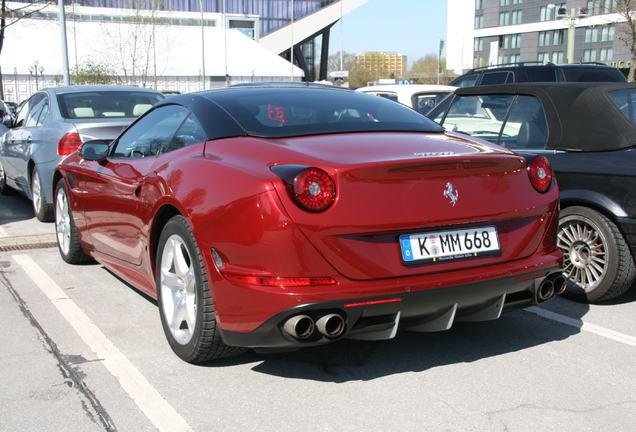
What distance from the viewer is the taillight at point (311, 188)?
121 inches

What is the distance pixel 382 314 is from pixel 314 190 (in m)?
0.64

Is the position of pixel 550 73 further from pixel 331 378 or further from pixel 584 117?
pixel 331 378

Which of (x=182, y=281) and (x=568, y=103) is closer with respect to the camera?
(x=182, y=281)

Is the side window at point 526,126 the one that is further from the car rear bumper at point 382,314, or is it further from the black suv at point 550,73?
the black suv at point 550,73

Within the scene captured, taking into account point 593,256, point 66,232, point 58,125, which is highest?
point 58,125

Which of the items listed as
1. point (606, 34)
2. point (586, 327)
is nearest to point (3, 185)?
point (586, 327)

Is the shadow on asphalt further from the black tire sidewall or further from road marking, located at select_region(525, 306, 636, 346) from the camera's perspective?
road marking, located at select_region(525, 306, 636, 346)

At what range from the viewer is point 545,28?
9338cm

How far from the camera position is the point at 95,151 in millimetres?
5023

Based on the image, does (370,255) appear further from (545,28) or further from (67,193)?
(545,28)

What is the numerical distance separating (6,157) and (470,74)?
8.81 metres

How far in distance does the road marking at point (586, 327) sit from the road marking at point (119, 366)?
2617 mm


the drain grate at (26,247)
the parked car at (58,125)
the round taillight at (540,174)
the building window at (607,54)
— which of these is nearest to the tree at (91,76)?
the parked car at (58,125)

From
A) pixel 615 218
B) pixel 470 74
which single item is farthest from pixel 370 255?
pixel 470 74
